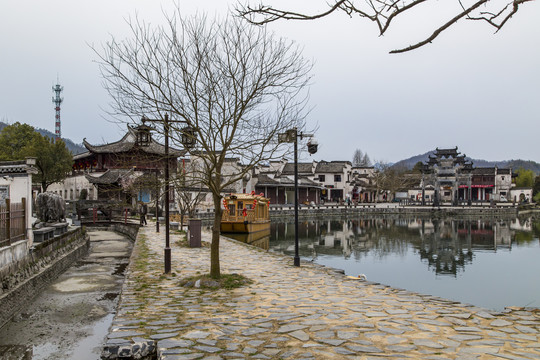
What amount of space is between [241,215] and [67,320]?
21648 mm

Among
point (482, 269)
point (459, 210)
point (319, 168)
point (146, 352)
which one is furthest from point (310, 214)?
point (146, 352)

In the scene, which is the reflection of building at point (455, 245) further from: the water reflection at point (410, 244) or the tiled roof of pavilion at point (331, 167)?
the tiled roof of pavilion at point (331, 167)

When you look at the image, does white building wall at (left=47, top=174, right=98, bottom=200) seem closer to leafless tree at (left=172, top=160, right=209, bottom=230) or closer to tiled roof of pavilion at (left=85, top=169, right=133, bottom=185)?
tiled roof of pavilion at (left=85, top=169, right=133, bottom=185)

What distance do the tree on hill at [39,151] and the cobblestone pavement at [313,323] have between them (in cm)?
3212

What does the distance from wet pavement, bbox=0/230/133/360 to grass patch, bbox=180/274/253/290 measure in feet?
5.79

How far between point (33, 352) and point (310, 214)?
4638 cm

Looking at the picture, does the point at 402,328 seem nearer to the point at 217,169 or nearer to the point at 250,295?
the point at 250,295

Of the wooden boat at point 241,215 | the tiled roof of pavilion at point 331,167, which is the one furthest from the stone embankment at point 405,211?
the wooden boat at point 241,215

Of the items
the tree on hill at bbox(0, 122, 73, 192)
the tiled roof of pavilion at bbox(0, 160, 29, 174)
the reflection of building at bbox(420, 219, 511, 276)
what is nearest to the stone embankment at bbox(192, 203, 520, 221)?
the reflection of building at bbox(420, 219, 511, 276)

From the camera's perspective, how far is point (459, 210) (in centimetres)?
5500

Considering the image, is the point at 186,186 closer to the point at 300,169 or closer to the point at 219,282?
the point at 219,282

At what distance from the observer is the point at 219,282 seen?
9133 mm

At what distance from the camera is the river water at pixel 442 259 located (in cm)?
1501

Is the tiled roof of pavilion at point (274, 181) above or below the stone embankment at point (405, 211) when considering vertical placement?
above
